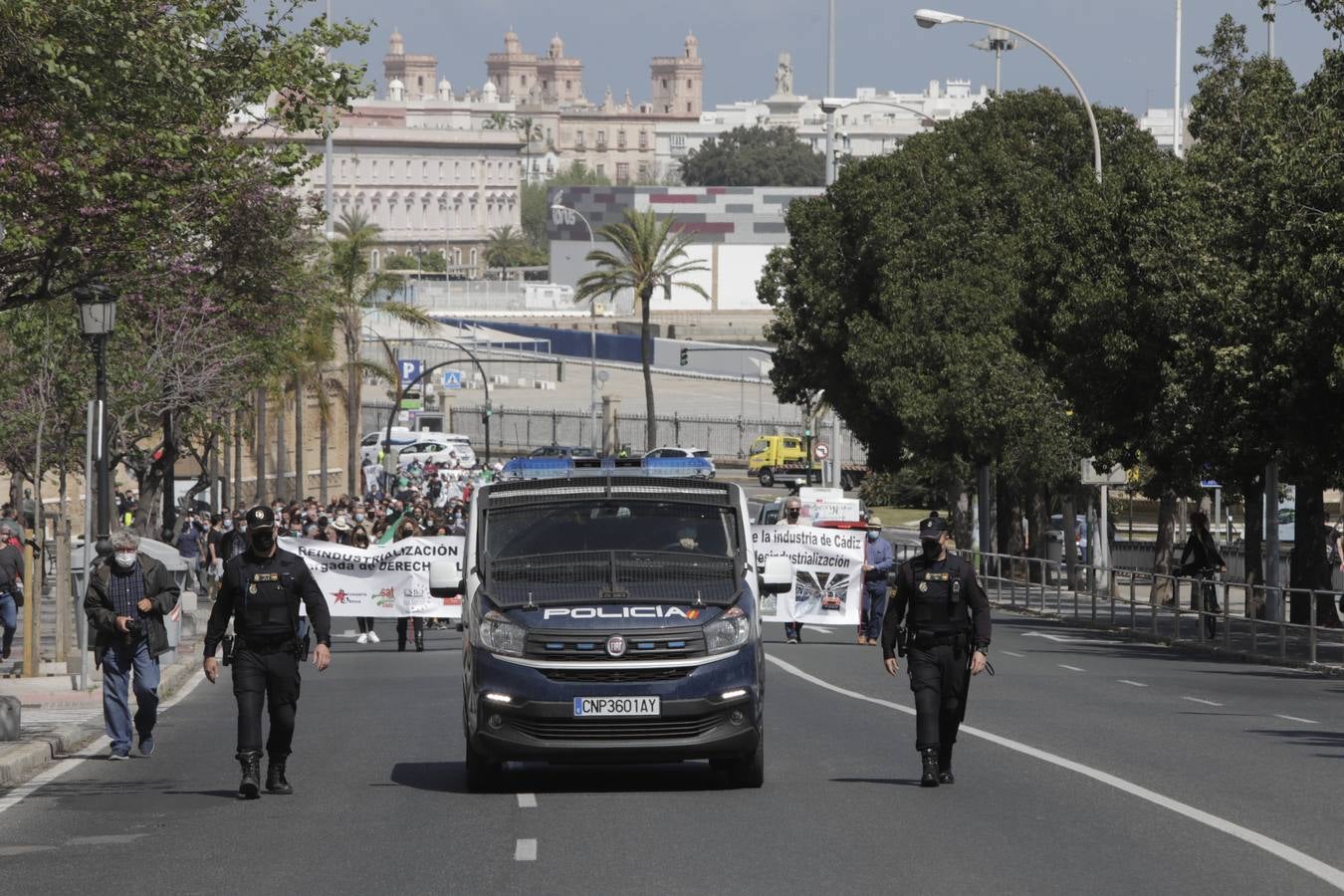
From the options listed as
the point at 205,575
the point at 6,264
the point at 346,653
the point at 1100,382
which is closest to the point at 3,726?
the point at 6,264

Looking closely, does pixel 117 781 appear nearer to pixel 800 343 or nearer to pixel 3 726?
pixel 3 726

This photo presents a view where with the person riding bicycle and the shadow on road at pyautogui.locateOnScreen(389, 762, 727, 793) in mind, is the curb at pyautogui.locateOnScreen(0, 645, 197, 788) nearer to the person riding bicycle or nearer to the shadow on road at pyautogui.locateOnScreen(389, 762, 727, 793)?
the shadow on road at pyautogui.locateOnScreen(389, 762, 727, 793)

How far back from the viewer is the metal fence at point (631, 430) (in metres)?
117

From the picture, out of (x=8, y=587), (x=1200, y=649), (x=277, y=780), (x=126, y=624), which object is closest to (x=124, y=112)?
(x=126, y=624)

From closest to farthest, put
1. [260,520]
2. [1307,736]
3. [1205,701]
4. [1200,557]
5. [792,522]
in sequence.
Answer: [260,520] < [1307,736] < [1205,701] < [792,522] < [1200,557]

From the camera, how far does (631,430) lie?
11900 cm

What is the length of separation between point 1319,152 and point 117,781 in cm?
1810

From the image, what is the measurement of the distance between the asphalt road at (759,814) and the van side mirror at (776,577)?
1227 mm

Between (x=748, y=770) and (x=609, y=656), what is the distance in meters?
1.29

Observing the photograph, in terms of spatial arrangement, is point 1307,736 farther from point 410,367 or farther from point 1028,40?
point 410,367

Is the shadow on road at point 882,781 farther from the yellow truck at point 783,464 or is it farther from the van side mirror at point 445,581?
the yellow truck at point 783,464

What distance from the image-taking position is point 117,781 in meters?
16.1

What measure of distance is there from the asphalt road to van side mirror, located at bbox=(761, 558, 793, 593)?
4.03 feet

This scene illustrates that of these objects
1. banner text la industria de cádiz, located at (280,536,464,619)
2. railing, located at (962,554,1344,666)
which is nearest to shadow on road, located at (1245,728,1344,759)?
railing, located at (962,554,1344,666)
